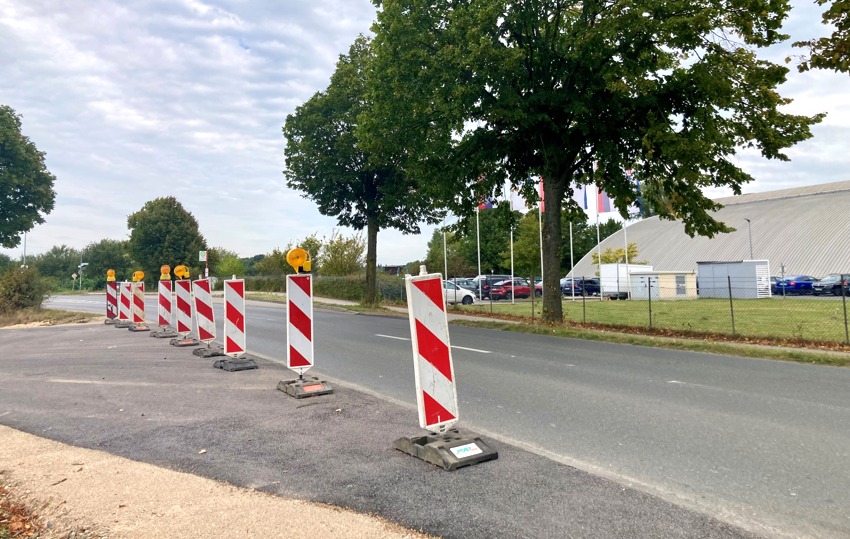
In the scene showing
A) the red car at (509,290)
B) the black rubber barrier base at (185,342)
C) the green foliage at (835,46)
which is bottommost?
the black rubber barrier base at (185,342)

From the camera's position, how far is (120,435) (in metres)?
5.47

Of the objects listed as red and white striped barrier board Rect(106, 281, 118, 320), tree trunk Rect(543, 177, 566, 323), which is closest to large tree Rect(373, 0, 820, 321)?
tree trunk Rect(543, 177, 566, 323)

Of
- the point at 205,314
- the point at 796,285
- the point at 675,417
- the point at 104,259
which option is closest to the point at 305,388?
the point at 675,417

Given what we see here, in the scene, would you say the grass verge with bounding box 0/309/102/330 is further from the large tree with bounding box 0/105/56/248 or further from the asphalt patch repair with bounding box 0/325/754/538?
the large tree with bounding box 0/105/56/248

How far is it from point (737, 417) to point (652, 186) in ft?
39.4

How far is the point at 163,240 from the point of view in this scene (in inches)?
2689

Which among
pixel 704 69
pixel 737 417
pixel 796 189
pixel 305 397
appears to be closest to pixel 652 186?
pixel 704 69

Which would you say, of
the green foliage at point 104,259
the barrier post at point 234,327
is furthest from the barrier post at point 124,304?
the green foliage at point 104,259

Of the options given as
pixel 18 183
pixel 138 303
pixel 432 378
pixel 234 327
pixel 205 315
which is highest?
pixel 18 183

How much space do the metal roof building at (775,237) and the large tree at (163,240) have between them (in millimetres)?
47713

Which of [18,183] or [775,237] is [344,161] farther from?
[775,237]

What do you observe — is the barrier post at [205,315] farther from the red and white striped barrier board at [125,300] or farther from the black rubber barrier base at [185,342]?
the red and white striped barrier board at [125,300]

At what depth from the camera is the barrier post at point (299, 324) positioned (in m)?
7.27

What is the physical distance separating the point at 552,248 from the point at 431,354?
1322 cm
